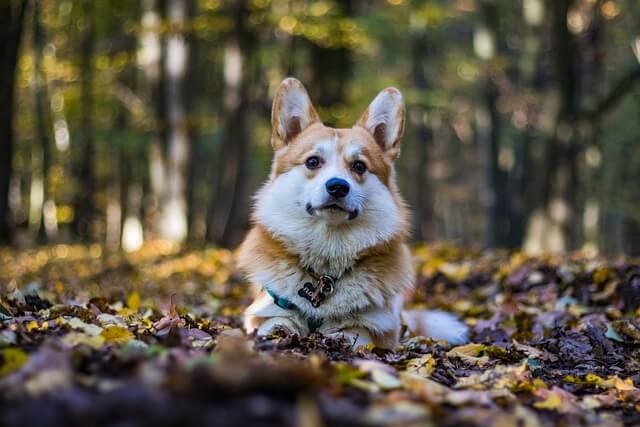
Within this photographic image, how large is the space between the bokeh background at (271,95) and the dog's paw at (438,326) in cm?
625

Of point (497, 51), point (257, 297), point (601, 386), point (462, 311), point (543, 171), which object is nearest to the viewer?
point (601, 386)

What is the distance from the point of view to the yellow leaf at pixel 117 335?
10.4ft

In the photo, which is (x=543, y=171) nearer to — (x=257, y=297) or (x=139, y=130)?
(x=257, y=297)

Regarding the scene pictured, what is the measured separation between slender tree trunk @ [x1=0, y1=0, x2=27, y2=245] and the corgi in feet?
29.1

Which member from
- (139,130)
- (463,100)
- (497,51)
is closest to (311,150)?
(139,130)

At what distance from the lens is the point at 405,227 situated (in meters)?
4.83

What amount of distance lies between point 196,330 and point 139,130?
14.6 meters

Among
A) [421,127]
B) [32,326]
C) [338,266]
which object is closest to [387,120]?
[338,266]

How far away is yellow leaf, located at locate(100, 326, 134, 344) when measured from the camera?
125 inches

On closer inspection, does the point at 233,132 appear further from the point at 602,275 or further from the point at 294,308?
the point at 294,308

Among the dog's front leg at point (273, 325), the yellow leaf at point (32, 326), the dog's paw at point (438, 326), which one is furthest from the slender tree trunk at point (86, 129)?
the yellow leaf at point (32, 326)

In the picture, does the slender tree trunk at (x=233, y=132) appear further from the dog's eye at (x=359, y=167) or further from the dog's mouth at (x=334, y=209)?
the dog's mouth at (x=334, y=209)

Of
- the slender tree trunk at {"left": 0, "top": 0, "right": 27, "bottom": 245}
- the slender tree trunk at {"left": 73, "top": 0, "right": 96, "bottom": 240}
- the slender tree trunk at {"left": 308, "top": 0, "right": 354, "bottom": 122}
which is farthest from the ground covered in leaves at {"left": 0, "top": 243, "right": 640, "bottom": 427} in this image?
the slender tree trunk at {"left": 73, "top": 0, "right": 96, "bottom": 240}

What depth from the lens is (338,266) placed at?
4.56 m
